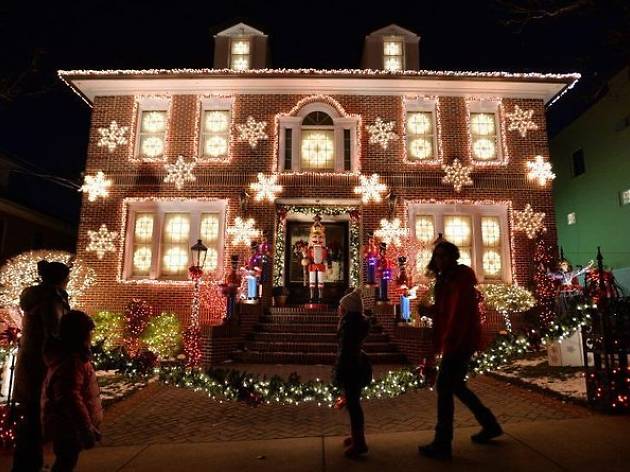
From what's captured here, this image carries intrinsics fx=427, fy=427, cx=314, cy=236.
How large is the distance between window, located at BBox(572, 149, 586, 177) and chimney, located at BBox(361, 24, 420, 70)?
38.6 ft

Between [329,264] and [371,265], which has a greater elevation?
[329,264]

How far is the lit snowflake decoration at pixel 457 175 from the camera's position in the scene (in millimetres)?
12430

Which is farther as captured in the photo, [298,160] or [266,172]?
[298,160]

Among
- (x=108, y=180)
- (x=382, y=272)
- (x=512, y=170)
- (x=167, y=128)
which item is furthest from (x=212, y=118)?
(x=512, y=170)

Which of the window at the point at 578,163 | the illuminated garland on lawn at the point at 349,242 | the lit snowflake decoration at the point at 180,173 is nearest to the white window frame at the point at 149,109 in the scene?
the lit snowflake decoration at the point at 180,173

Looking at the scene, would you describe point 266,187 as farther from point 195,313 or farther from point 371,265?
point 195,313

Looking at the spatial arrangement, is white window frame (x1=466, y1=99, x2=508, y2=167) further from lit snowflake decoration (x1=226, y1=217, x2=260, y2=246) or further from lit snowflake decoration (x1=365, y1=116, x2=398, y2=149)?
lit snowflake decoration (x1=226, y1=217, x2=260, y2=246)

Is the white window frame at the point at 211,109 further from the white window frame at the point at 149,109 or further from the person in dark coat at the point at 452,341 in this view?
the person in dark coat at the point at 452,341

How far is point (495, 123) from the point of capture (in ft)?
42.8

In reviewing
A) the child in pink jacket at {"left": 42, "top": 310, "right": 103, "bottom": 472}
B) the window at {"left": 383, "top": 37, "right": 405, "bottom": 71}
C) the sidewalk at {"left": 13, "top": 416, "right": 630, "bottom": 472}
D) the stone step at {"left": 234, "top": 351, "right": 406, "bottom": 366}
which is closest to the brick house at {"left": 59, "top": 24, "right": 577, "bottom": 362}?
the window at {"left": 383, "top": 37, "right": 405, "bottom": 71}

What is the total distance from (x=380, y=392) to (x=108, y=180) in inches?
400

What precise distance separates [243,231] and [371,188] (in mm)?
3882

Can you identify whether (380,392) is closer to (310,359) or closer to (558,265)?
(310,359)

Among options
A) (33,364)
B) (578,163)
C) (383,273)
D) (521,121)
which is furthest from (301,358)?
(578,163)
